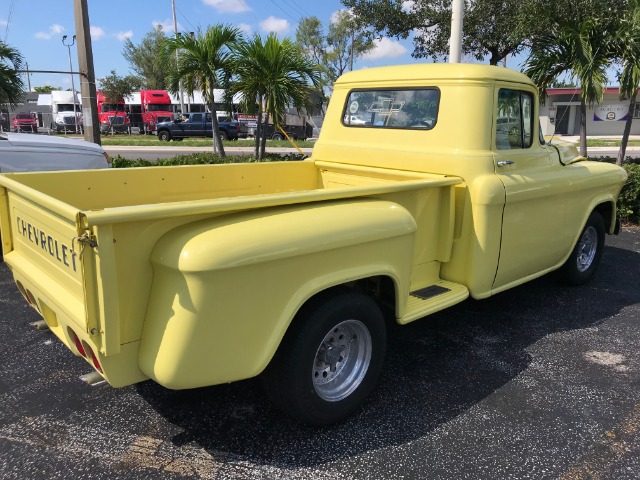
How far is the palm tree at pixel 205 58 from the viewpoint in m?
9.82

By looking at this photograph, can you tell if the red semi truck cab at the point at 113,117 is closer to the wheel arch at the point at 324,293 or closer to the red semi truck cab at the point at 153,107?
the red semi truck cab at the point at 153,107

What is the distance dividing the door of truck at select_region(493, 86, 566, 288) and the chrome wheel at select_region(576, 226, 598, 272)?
0.94 metres

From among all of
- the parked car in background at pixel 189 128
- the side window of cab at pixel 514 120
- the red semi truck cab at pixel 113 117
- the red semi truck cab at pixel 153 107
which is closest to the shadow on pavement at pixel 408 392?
the side window of cab at pixel 514 120

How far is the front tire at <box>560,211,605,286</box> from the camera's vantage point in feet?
16.8

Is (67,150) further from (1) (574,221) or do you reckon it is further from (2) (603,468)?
(2) (603,468)

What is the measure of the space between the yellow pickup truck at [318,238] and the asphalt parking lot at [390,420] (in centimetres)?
29

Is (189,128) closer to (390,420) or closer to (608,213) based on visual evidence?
(608,213)

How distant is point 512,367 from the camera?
369 cm

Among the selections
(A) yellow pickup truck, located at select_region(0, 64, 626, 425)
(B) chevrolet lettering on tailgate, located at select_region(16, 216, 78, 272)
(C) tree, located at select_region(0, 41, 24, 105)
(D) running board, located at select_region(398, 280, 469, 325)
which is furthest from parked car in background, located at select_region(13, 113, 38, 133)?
(D) running board, located at select_region(398, 280, 469, 325)

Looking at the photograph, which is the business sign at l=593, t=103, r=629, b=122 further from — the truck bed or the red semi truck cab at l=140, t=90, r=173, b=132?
the truck bed

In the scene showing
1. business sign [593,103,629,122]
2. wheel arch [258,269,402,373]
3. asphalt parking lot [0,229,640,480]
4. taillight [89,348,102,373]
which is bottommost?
asphalt parking lot [0,229,640,480]

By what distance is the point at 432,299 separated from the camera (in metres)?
3.41

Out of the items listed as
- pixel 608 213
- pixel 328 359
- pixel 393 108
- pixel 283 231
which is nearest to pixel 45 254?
pixel 283 231

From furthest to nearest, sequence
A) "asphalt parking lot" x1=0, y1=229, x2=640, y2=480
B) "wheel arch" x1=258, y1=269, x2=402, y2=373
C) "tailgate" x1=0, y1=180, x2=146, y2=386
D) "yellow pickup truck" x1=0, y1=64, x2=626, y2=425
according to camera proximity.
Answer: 1. "asphalt parking lot" x1=0, y1=229, x2=640, y2=480
2. "wheel arch" x1=258, y1=269, x2=402, y2=373
3. "yellow pickup truck" x1=0, y1=64, x2=626, y2=425
4. "tailgate" x1=0, y1=180, x2=146, y2=386
